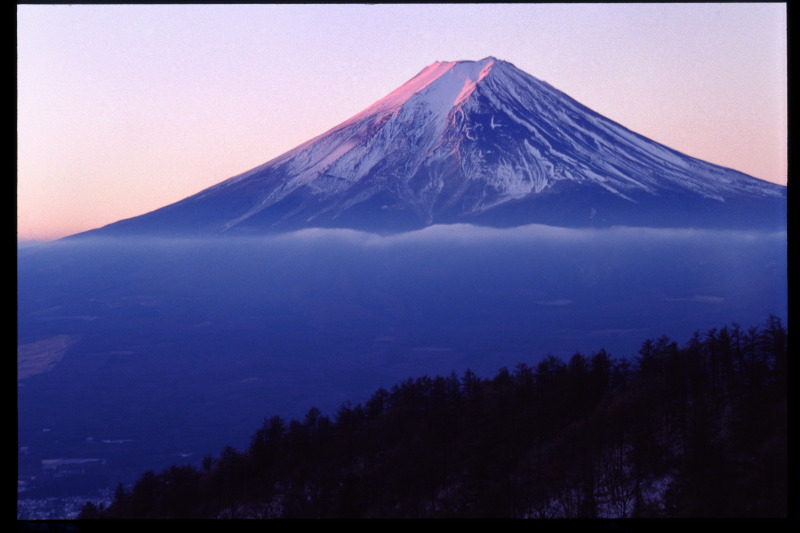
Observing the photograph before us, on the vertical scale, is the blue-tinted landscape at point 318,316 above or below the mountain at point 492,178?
below

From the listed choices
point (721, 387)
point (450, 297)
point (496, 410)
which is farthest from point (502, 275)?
point (721, 387)

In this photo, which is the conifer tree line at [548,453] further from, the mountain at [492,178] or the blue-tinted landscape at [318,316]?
the mountain at [492,178]

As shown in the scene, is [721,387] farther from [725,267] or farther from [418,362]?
[725,267]

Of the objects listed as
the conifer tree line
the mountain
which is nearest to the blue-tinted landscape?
the mountain

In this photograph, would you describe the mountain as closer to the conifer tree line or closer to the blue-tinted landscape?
the blue-tinted landscape

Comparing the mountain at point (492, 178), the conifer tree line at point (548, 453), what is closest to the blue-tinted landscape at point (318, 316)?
the mountain at point (492, 178)
